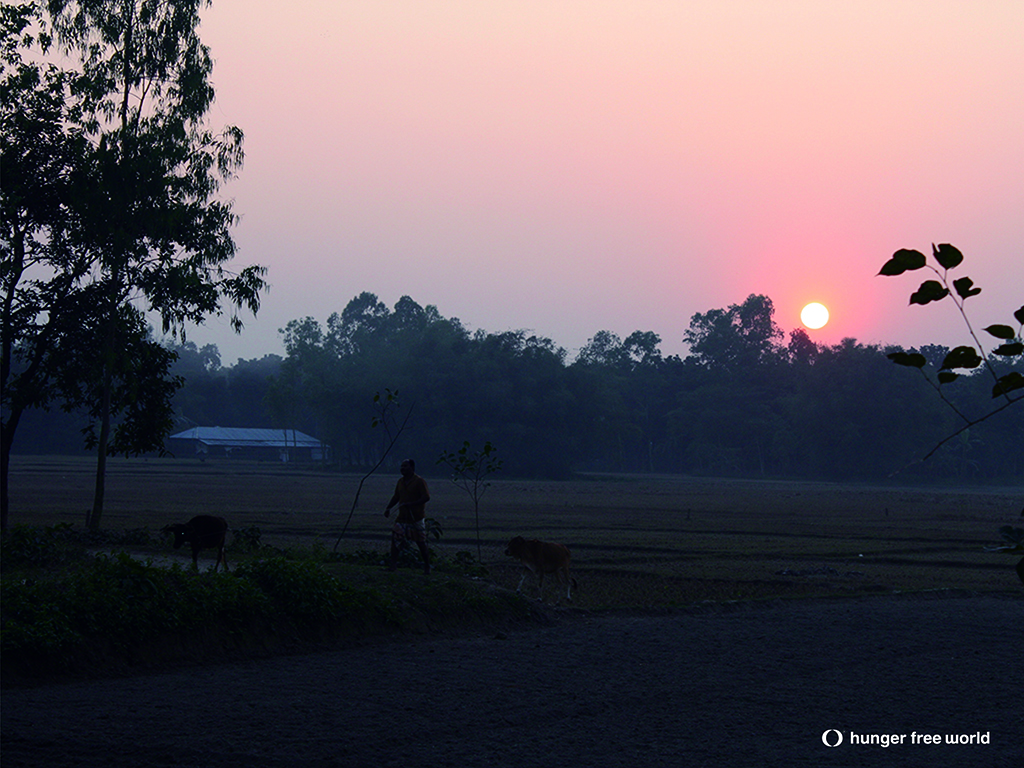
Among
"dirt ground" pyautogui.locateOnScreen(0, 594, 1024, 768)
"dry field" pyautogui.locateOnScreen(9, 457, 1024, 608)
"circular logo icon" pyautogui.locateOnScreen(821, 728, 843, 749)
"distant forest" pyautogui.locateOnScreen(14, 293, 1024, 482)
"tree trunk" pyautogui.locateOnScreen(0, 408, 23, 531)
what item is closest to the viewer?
"dirt ground" pyautogui.locateOnScreen(0, 594, 1024, 768)

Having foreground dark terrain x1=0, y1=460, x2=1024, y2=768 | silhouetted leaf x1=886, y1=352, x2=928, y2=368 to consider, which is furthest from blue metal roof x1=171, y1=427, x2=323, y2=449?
silhouetted leaf x1=886, y1=352, x2=928, y2=368

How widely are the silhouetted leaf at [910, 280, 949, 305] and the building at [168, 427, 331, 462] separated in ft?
326

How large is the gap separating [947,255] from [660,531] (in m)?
26.1

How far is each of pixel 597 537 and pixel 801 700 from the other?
17671 millimetres

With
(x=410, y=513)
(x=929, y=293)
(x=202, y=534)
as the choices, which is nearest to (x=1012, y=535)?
(x=929, y=293)

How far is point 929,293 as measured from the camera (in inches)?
86.3

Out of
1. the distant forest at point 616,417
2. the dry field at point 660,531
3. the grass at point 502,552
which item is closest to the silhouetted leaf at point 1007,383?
the grass at point 502,552

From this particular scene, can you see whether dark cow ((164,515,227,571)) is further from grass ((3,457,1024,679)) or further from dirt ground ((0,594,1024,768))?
dirt ground ((0,594,1024,768))

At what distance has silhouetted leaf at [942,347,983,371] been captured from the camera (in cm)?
223

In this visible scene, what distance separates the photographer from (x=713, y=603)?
501 inches

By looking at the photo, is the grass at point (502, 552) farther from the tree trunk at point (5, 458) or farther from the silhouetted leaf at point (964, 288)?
the silhouetted leaf at point (964, 288)

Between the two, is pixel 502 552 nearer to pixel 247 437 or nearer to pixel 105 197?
pixel 105 197

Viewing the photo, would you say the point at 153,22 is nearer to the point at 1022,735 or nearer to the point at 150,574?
the point at 150,574

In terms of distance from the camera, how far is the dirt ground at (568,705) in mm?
6023
